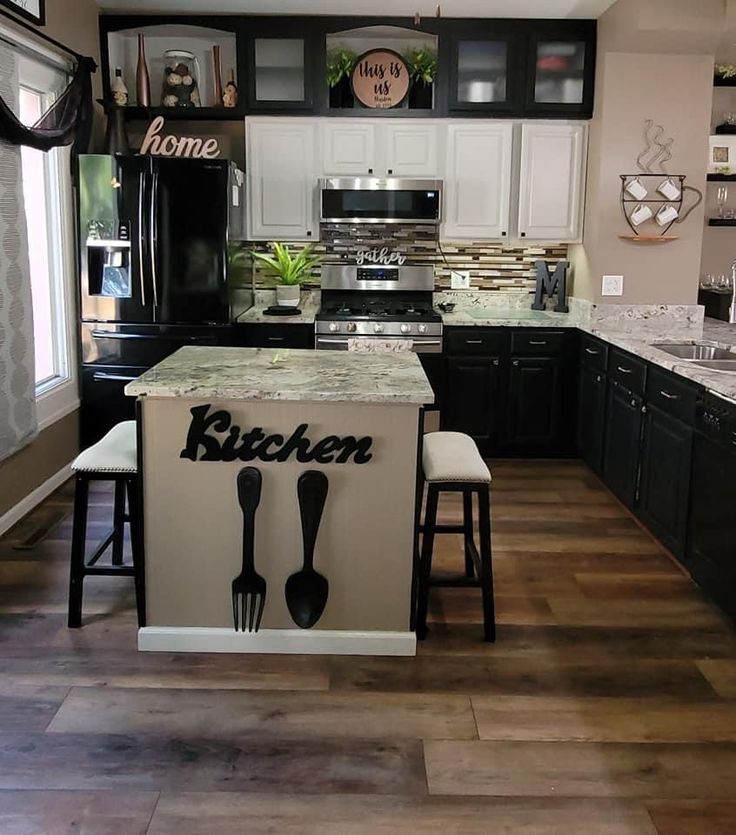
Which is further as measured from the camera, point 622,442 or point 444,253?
point 444,253

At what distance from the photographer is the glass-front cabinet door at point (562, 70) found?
17.3ft

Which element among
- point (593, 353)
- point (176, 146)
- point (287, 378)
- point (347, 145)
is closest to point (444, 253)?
point (347, 145)

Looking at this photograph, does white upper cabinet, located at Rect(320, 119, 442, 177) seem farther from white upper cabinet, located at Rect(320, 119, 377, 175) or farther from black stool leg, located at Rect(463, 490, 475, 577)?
black stool leg, located at Rect(463, 490, 475, 577)

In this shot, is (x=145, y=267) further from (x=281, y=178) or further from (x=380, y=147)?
(x=380, y=147)

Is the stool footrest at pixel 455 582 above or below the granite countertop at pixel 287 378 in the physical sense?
below

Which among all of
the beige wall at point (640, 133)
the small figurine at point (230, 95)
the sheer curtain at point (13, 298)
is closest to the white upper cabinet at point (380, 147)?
the small figurine at point (230, 95)

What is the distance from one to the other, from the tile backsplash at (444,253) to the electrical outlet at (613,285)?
0.68 meters

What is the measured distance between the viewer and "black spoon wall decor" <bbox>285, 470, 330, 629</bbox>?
2783 millimetres

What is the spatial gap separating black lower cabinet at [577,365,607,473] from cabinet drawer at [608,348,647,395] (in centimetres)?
17

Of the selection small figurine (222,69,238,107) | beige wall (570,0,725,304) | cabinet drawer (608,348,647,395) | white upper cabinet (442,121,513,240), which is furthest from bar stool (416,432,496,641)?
small figurine (222,69,238,107)

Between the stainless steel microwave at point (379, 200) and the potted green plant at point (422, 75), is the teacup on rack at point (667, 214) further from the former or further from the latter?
the potted green plant at point (422, 75)

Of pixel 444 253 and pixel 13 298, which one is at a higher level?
pixel 444 253

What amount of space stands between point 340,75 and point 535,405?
2417 mm

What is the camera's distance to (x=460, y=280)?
19.3ft
